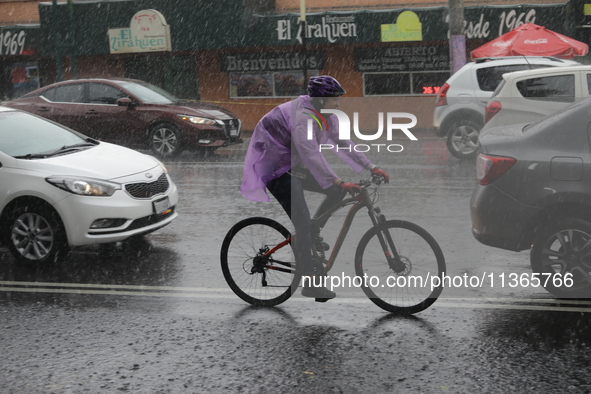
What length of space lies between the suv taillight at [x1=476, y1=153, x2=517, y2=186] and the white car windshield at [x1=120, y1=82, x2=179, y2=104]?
11.5m

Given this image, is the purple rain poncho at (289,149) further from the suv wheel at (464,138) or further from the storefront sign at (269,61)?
the storefront sign at (269,61)

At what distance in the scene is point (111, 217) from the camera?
25.1 feet

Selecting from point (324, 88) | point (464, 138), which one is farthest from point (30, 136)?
point (464, 138)

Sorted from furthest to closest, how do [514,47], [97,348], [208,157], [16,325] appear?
[514,47]
[208,157]
[16,325]
[97,348]

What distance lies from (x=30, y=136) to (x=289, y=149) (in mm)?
3814

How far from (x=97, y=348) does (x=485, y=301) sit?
2.83 m

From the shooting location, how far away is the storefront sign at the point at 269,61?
24.1 m

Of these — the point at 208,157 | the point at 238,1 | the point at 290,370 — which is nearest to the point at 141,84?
the point at 208,157

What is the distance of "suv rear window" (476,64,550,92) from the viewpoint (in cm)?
1534

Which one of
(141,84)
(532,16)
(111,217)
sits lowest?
(111,217)

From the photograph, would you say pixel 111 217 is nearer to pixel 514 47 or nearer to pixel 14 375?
pixel 14 375

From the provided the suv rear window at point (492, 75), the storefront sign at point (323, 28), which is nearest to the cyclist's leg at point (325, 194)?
the suv rear window at point (492, 75)

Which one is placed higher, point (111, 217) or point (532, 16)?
point (532, 16)

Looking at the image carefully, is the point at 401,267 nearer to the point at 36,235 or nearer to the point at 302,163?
the point at 302,163
